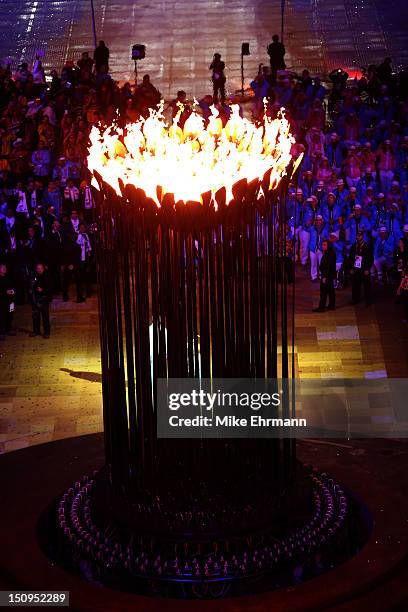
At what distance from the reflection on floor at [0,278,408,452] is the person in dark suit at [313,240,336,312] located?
0.19 metres

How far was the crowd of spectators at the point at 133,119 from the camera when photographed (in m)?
16.7

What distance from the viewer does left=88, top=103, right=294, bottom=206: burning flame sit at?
24.8 feet

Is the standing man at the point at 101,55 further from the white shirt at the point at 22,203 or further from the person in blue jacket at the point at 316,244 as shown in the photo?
the person in blue jacket at the point at 316,244

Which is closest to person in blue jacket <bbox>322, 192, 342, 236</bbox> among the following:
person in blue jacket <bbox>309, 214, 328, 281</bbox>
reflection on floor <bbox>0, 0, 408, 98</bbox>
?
person in blue jacket <bbox>309, 214, 328, 281</bbox>

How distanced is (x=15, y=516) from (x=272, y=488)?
2142 mm

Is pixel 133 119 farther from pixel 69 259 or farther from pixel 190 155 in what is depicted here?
pixel 190 155

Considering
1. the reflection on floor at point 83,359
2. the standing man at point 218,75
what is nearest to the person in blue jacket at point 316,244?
the reflection on floor at point 83,359

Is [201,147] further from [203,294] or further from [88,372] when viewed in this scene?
[88,372]

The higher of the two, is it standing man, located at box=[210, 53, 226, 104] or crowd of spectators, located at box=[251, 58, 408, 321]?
standing man, located at box=[210, 53, 226, 104]

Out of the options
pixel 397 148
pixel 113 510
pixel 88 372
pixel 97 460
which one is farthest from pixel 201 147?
pixel 397 148

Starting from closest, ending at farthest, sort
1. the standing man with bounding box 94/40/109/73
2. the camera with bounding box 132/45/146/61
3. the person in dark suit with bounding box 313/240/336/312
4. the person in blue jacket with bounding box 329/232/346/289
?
the person in dark suit with bounding box 313/240/336/312 → the person in blue jacket with bounding box 329/232/346/289 → the standing man with bounding box 94/40/109/73 → the camera with bounding box 132/45/146/61

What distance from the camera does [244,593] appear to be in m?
7.61

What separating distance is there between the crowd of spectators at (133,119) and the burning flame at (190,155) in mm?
7333

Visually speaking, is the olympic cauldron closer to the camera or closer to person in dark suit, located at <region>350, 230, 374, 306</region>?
person in dark suit, located at <region>350, 230, 374, 306</region>
